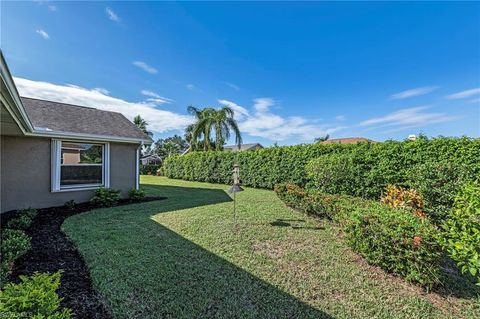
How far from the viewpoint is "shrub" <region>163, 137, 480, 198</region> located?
668 cm

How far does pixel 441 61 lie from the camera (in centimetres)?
1029

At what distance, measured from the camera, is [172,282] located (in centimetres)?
328

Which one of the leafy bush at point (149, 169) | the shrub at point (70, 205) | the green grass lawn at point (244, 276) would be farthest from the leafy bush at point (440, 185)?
the leafy bush at point (149, 169)

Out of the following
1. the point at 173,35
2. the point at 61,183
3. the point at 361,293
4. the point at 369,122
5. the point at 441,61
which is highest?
the point at 173,35

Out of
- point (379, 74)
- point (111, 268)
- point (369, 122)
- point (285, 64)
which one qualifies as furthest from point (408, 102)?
point (111, 268)

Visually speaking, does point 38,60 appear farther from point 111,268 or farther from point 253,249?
point 253,249

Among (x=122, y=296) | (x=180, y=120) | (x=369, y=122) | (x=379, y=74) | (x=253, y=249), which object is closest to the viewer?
(x=122, y=296)

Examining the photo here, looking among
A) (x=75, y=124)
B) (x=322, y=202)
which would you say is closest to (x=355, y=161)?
(x=322, y=202)

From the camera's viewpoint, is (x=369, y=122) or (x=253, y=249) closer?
(x=253, y=249)

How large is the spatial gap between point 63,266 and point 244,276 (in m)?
3.02

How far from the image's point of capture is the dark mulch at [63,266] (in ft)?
8.84

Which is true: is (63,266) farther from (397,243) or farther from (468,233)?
(468,233)

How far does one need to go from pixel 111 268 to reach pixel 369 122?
19225 millimetres

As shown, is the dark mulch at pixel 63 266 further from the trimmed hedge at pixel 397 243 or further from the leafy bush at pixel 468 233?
the leafy bush at pixel 468 233
